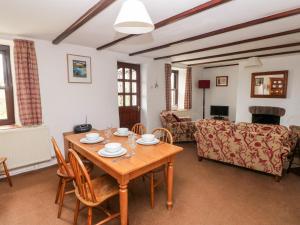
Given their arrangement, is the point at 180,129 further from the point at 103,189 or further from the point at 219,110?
the point at 103,189

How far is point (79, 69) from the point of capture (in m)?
3.56

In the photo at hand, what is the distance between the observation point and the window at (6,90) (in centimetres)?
297

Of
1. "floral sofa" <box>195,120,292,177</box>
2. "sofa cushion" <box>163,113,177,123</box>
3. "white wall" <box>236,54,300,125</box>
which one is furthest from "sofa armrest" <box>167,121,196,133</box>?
"white wall" <box>236,54,300,125</box>

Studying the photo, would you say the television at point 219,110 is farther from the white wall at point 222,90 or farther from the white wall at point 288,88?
the white wall at point 288,88

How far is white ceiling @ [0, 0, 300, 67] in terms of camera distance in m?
1.90

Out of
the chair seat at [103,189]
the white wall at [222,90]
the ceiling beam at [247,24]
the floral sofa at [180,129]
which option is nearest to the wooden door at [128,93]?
the floral sofa at [180,129]

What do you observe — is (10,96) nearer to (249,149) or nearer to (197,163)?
(197,163)

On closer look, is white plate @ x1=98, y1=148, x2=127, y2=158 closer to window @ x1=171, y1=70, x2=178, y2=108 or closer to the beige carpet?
the beige carpet

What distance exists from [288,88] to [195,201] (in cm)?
435

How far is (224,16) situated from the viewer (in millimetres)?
2186

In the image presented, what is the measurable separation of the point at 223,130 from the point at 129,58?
8.90 ft

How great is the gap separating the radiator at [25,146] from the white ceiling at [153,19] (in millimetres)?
1539

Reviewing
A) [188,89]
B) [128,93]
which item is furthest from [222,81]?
[128,93]

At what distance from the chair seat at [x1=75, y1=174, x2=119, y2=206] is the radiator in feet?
5.82
